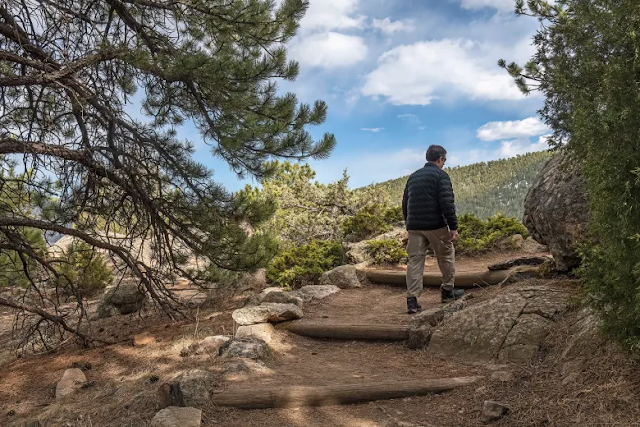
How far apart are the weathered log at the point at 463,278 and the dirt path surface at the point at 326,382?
74 centimetres

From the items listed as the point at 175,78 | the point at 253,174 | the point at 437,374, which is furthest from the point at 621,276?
the point at 175,78

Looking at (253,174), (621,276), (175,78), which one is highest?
(175,78)

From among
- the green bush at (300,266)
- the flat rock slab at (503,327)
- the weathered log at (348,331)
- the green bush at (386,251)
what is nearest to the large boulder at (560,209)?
the flat rock slab at (503,327)

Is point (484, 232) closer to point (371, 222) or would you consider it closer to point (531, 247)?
point (531, 247)

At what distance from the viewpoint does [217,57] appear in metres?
5.65

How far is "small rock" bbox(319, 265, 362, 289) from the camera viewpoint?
31.0 feet

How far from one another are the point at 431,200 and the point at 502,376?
116 inches

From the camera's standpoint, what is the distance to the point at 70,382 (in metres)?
5.86

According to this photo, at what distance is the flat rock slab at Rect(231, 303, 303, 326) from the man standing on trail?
5.88 feet

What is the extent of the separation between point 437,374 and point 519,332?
98cm

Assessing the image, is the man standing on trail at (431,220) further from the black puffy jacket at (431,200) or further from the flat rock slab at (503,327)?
the flat rock slab at (503,327)

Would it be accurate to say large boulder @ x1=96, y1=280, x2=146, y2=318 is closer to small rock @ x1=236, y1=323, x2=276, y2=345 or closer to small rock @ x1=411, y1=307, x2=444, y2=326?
small rock @ x1=236, y1=323, x2=276, y2=345

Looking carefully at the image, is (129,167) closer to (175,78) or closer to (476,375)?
(175,78)

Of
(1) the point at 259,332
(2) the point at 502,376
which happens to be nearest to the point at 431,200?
(2) the point at 502,376
